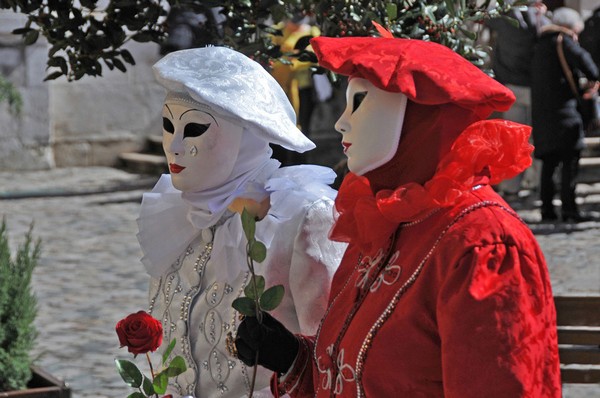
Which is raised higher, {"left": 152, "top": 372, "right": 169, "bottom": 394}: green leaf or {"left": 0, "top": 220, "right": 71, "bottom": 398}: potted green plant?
{"left": 152, "top": 372, "right": 169, "bottom": 394}: green leaf

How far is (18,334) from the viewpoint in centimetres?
492

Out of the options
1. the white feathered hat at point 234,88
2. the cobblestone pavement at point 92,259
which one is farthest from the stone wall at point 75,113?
the white feathered hat at point 234,88

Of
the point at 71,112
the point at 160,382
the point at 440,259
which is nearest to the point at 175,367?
the point at 160,382

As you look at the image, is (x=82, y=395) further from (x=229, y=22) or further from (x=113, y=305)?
(x=229, y=22)

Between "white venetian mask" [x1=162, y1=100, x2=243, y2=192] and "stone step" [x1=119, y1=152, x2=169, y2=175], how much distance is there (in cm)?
972

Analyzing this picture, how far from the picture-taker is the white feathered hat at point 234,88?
3.07 meters

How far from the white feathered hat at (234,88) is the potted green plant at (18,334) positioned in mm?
1981

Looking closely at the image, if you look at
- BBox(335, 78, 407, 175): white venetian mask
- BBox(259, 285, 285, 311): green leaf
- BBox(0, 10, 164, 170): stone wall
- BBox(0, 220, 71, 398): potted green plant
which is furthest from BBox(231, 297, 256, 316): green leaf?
BBox(0, 10, 164, 170): stone wall

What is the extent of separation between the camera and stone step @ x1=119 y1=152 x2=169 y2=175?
1308cm

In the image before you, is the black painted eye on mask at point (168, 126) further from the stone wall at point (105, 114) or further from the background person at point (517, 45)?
the stone wall at point (105, 114)

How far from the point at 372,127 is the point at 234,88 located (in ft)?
2.56

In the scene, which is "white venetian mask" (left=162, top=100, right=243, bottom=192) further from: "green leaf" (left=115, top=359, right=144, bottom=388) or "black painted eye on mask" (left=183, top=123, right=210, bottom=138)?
"green leaf" (left=115, top=359, right=144, bottom=388)

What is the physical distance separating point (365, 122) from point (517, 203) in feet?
29.5

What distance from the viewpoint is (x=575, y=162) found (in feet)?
33.2
